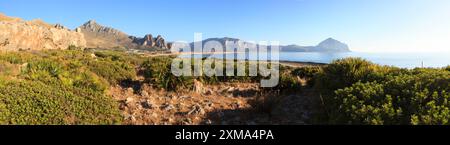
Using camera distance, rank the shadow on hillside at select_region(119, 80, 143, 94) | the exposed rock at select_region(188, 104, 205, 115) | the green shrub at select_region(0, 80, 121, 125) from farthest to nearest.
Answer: the shadow on hillside at select_region(119, 80, 143, 94), the exposed rock at select_region(188, 104, 205, 115), the green shrub at select_region(0, 80, 121, 125)

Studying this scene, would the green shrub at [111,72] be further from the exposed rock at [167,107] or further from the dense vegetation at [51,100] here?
the exposed rock at [167,107]

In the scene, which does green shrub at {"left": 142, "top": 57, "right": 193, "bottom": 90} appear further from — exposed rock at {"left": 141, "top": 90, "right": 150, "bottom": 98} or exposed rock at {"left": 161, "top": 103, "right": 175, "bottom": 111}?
exposed rock at {"left": 161, "top": 103, "right": 175, "bottom": 111}

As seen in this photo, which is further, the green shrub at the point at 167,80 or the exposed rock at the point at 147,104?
the green shrub at the point at 167,80

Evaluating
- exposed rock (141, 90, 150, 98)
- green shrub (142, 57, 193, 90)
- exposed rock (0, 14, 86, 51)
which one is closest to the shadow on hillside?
green shrub (142, 57, 193, 90)

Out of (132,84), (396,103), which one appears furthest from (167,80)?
(396,103)

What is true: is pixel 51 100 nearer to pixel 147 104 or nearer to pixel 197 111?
pixel 147 104

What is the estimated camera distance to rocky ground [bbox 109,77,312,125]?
6371mm

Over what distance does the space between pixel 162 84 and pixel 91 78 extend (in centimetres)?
234

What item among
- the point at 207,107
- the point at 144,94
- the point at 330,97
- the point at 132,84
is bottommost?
the point at 207,107

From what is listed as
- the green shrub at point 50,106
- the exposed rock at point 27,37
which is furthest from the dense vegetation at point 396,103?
the exposed rock at point 27,37

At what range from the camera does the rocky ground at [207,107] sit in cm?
637

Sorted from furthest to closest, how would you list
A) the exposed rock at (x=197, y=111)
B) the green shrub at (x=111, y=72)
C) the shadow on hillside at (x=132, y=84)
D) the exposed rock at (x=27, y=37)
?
the exposed rock at (x=27, y=37) < the green shrub at (x=111, y=72) < the shadow on hillside at (x=132, y=84) < the exposed rock at (x=197, y=111)

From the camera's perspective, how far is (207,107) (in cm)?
736
